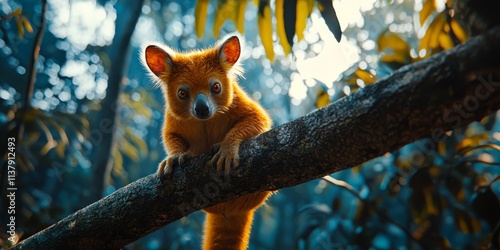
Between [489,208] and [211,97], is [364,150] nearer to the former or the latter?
[211,97]

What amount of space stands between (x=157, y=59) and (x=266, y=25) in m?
0.80

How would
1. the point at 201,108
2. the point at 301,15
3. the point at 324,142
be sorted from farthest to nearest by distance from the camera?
the point at 301,15 → the point at 201,108 → the point at 324,142

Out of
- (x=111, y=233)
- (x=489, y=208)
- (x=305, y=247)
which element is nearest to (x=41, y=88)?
(x=305, y=247)

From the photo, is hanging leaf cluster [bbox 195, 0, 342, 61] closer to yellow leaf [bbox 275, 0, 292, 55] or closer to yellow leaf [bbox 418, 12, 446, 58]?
yellow leaf [bbox 275, 0, 292, 55]

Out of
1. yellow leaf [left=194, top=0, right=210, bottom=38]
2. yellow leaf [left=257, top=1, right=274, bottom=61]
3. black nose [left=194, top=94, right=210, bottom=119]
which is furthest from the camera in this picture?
yellow leaf [left=194, top=0, right=210, bottom=38]

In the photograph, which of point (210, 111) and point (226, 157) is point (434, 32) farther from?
point (226, 157)

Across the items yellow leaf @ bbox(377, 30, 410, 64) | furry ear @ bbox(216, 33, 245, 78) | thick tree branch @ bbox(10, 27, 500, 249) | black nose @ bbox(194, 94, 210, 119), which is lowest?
thick tree branch @ bbox(10, 27, 500, 249)

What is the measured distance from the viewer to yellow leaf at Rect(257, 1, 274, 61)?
2756 mm

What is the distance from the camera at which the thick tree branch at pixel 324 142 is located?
4.22 feet

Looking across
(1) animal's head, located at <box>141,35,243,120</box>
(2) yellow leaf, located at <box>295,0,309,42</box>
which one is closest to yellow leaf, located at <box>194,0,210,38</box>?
(1) animal's head, located at <box>141,35,243,120</box>

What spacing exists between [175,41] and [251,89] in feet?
8.32

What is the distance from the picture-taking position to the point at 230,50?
2908mm

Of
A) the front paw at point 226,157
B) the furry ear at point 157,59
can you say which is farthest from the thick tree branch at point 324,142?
the furry ear at point 157,59

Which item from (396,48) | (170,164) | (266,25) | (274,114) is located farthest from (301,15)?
(274,114)
